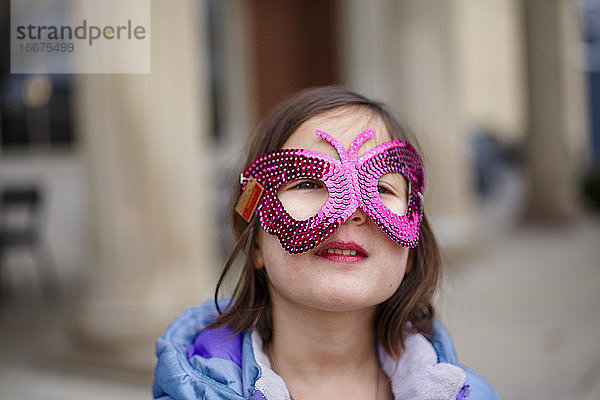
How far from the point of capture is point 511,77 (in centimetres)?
3194

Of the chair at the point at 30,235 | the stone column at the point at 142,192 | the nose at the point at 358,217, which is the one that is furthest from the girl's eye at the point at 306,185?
the chair at the point at 30,235

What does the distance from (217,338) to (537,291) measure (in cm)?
554

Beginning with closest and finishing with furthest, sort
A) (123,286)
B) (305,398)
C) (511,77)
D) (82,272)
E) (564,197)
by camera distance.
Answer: (305,398), (123,286), (82,272), (564,197), (511,77)

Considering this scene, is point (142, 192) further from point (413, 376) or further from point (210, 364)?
point (413, 376)

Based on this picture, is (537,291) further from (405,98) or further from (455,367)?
(455,367)

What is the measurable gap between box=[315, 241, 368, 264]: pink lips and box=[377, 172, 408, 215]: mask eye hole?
0.47 feet

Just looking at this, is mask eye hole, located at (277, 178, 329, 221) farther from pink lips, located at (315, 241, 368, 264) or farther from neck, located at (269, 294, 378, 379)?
neck, located at (269, 294, 378, 379)

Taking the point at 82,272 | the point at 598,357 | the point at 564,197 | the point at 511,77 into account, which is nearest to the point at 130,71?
the point at 598,357

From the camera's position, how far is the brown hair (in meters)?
1.55

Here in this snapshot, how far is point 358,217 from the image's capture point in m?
1.40

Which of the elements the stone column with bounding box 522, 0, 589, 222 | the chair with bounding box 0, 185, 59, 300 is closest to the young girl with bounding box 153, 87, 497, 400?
the chair with bounding box 0, 185, 59, 300

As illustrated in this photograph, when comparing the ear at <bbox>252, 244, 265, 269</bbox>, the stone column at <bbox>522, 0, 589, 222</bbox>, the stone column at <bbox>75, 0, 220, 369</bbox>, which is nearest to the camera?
the ear at <bbox>252, 244, 265, 269</bbox>

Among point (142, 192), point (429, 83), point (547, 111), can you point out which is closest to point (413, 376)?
point (142, 192)

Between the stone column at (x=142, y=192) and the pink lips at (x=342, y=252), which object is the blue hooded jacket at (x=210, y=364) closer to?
the pink lips at (x=342, y=252)
